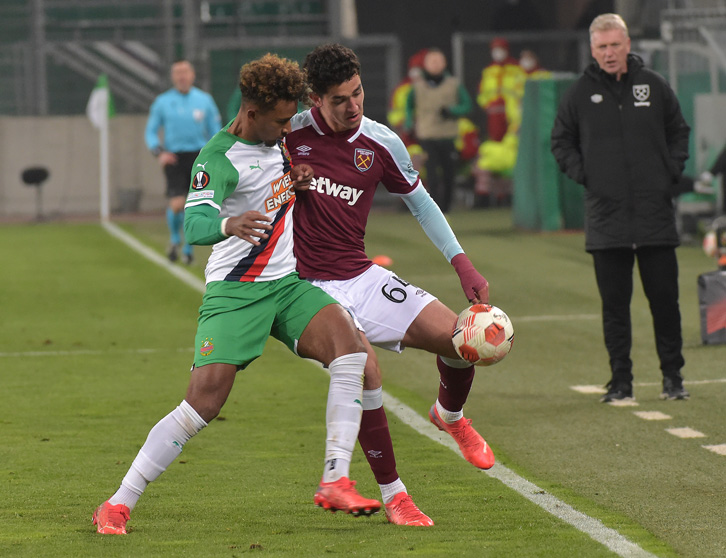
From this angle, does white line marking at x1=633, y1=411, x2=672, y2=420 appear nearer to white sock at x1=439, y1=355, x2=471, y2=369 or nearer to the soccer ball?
white sock at x1=439, y1=355, x2=471, y2=369

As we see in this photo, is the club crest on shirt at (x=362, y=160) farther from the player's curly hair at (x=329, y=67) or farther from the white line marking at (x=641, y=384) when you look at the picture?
the white line marking at (x=641, y=384)

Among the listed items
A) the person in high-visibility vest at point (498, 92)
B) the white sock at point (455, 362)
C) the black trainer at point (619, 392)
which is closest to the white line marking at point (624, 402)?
the black trainer at point (619, 392)

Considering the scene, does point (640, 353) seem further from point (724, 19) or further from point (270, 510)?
point (724, 19)

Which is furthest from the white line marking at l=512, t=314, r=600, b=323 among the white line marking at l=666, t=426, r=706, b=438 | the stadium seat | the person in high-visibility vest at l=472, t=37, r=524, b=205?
the stadium seat

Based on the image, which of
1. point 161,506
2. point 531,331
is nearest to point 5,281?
point 531,331

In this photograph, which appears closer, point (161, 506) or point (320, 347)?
point (320, 347)

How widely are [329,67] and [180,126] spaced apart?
10210 millimetres

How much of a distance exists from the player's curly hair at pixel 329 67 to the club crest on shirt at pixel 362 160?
0.34 m

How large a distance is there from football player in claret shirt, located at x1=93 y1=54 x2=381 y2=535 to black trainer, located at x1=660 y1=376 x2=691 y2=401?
3204 millimetres

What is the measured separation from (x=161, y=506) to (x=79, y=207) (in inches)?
776

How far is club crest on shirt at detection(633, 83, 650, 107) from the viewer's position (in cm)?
786

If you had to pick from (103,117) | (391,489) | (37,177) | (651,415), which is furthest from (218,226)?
(37,177)

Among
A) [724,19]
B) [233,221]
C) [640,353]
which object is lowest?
[640,353]

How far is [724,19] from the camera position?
1909 cm
